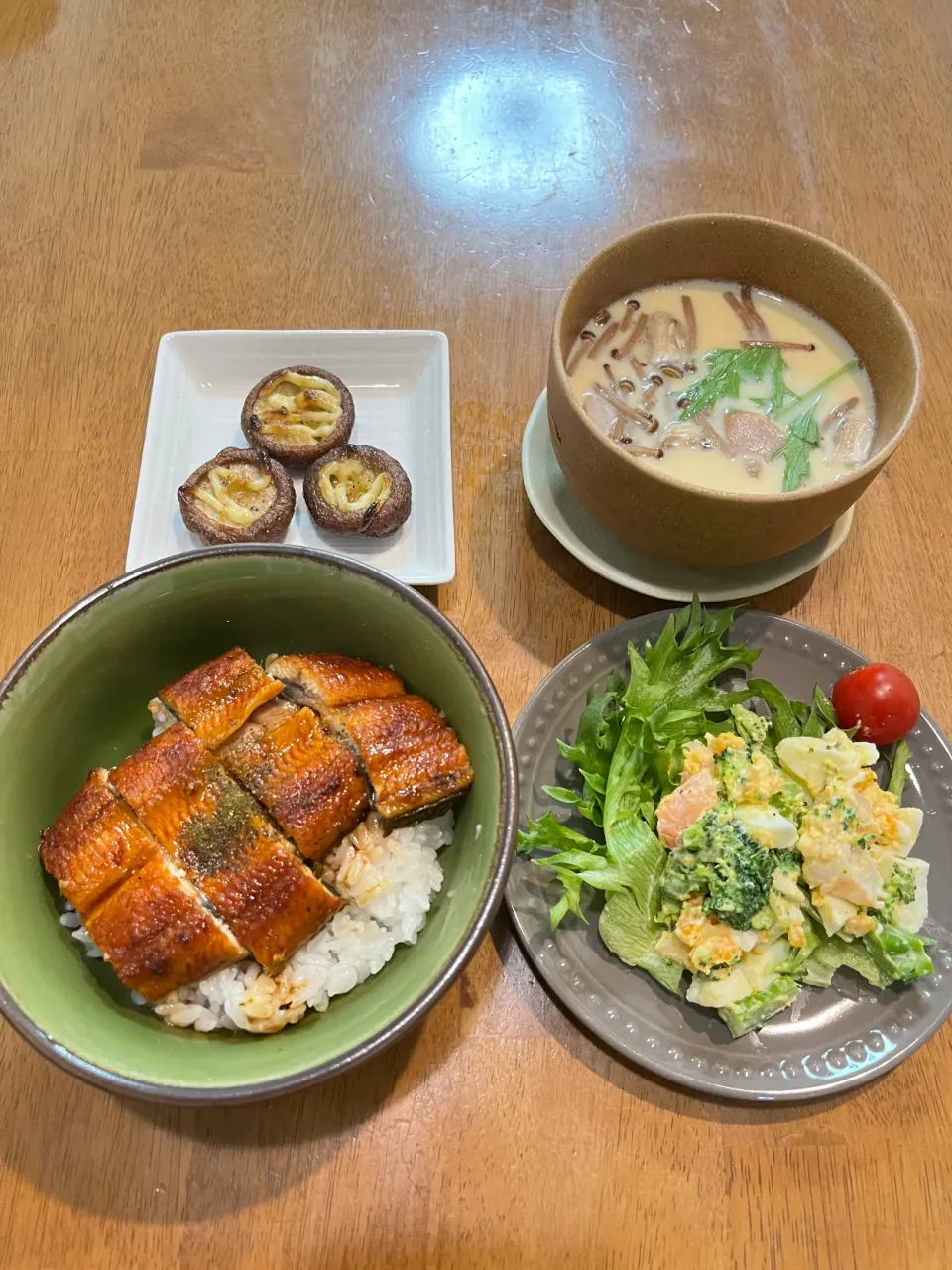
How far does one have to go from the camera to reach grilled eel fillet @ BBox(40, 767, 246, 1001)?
1202 millimetres

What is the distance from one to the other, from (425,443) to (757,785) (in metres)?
0.97

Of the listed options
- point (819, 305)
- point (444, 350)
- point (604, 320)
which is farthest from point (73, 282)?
point (819, 305)

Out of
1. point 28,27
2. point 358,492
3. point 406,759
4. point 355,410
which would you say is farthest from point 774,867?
point 28,27

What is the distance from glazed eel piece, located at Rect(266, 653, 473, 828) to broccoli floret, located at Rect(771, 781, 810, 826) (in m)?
0.52

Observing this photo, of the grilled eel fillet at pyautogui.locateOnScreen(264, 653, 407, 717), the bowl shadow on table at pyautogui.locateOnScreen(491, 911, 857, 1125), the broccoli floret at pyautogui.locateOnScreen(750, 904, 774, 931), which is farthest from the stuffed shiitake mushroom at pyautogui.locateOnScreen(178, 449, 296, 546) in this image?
the broccoli floret at pyautogui.locateOnScreen(750, 904, 774, 931)

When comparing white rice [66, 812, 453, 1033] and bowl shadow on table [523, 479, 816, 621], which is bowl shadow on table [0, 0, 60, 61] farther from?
white rice [66, 812, 453, 1033]

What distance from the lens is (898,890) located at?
1390mm

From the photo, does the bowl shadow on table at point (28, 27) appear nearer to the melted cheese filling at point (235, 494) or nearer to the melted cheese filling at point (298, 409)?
the melted cheese filling at point (298, 409)

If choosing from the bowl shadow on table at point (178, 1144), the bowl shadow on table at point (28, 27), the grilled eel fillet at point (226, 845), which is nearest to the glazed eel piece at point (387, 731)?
the grilled eel fillet at point (226, 845)

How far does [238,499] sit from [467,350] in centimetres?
A: 66

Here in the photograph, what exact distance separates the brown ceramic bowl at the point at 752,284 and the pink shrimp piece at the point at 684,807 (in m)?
0.40

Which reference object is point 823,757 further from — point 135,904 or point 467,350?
point 467,350

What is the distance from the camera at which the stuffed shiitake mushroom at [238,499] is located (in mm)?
1681

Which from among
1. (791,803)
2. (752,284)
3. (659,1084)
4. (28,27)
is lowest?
(659,1084)
